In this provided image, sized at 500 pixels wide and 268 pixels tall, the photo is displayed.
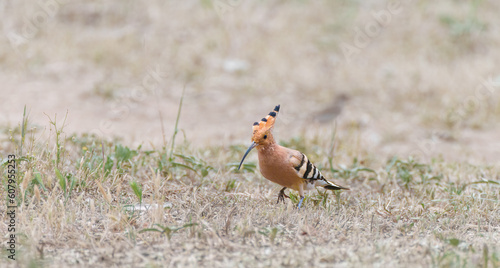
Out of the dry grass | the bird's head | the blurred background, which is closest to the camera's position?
the dry grass

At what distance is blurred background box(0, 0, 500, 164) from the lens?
6750mm

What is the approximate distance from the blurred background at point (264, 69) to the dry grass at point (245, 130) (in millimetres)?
29

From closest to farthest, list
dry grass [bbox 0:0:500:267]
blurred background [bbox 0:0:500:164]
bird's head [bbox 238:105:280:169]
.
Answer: dry grass [bbox 0:0:500:267], bird's head [bbox 238:105:280:169], blurred background [bbox 0:0:500:164]

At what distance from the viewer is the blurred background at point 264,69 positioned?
266 inches

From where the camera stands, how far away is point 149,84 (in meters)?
7.72

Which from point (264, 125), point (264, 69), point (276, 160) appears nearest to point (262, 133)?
point (264, 125)

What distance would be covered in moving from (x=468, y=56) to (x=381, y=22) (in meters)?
1.52

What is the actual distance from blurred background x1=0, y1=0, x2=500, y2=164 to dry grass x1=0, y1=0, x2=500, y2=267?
3cm

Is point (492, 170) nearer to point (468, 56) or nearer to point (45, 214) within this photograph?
point (45, 214)

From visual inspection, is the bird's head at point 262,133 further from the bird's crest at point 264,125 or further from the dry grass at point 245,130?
the dry grass at point 245,130

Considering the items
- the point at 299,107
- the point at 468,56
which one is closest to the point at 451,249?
the point at 299,107

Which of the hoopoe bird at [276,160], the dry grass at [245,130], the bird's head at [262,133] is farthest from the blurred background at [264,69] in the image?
the bird's head at [262,133]

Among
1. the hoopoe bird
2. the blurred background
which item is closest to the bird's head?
the hoopoe bird

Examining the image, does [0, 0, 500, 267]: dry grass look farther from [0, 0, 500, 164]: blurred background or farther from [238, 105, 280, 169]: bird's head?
[238, 105, 280, 169]: bird's head
